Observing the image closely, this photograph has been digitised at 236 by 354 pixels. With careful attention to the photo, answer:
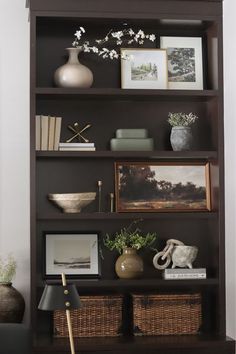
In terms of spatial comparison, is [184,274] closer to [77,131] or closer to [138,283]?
[138,283]

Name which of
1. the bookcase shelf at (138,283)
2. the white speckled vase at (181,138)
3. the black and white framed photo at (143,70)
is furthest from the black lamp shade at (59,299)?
the black and white framed photo at (143,70)

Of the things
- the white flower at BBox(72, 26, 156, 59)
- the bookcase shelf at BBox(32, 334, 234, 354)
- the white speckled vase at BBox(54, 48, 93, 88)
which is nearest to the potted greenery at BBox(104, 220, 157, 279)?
the bookcase shelf at BBox(32, 334, 234, 354)

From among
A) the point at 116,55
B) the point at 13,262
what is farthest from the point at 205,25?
the point at 13,262

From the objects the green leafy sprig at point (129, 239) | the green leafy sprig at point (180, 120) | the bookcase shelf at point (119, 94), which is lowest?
the green leafy sprig at point (129, 239)

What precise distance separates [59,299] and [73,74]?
5.36 feet

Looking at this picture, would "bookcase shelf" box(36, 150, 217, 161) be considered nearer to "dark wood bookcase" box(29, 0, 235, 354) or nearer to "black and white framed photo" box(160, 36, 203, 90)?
"dark wood bookcase" box(29, 0, 235, 354)

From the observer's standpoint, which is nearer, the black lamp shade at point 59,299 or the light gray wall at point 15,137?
the black lamp shade at point 59,299

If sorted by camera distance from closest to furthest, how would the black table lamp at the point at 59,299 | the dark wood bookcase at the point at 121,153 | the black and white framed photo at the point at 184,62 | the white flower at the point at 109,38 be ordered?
the black table lamp at the point at 59,299
the dark wood bookcase at the point at 121,153
the white flower at the point at 109,38
the black and white framed photo at the point at 184,62

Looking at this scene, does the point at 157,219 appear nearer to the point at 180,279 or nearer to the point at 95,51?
the point at 180,279

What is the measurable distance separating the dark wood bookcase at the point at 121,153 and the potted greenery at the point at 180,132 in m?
0.07

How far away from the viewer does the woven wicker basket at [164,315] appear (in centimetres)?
460

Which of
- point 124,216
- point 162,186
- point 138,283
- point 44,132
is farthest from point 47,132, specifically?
point 138,283

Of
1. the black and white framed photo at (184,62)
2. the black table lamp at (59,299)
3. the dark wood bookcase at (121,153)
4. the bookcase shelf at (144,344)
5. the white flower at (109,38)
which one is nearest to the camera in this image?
the black table lamp at (59,299)

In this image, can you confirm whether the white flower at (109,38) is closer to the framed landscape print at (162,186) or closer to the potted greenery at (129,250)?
the framed landscape print at (162,186)
